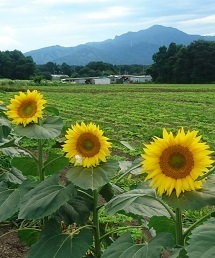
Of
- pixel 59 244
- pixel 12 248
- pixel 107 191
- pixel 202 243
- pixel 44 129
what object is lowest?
pixel 12 248

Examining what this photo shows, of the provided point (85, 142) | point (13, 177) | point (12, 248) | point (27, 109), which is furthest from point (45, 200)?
point (12, 248)

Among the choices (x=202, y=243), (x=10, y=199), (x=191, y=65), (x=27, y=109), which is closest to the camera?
(x=202, y=243)

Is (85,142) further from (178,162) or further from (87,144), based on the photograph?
(178,162)

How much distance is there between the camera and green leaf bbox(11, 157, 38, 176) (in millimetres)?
2203

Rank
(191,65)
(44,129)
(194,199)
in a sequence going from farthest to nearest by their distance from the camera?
(191,65), (44,129), (194,199)

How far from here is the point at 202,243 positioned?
1.09 m

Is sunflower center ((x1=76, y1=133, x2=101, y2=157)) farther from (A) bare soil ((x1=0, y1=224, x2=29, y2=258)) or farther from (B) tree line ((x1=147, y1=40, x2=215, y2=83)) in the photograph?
(B) tree line ((x1=147, y1=40, x2=215, y2=83))

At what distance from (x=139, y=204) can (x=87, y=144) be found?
1.09 ft

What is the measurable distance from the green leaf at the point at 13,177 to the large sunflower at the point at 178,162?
1.10 metres

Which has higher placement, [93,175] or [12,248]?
[93,175]

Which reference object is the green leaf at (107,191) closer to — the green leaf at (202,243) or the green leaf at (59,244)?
the green leaf at (59,244)

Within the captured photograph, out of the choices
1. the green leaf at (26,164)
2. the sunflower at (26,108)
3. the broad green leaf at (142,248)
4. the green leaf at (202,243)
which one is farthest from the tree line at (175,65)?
the green leaf at (202,243)

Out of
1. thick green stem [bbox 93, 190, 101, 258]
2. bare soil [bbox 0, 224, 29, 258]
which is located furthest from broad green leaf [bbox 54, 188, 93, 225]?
bare soil [bbox 0, 224, 29, 258]

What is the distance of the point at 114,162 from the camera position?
1.68 metres
